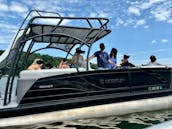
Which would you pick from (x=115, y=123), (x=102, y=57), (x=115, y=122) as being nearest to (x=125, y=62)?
(x=102, y=57)

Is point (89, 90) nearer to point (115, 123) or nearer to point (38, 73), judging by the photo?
point (115, 123)

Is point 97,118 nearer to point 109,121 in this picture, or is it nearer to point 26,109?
point 109,121

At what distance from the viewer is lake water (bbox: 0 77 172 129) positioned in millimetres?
8023

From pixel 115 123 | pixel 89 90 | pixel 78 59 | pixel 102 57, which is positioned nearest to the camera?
pixel 115 123

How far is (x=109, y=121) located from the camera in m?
8.53

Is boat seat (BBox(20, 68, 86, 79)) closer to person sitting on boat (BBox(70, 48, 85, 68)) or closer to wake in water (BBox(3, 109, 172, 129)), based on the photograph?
person sitting on boat (BBox(70, 48, 85, 68))

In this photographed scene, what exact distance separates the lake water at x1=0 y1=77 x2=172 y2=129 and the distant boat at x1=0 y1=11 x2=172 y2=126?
0.13 meters

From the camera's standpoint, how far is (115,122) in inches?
332

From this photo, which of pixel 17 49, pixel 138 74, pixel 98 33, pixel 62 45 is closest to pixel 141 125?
pixel 138 74

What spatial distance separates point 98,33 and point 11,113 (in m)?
3.00

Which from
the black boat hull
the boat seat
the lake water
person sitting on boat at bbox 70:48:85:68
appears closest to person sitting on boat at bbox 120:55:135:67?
the black boat hull

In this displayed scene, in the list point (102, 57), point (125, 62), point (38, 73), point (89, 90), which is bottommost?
point (89, 90)

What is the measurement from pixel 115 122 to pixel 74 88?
1292mm

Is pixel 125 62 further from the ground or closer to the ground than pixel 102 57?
closer to the ground
